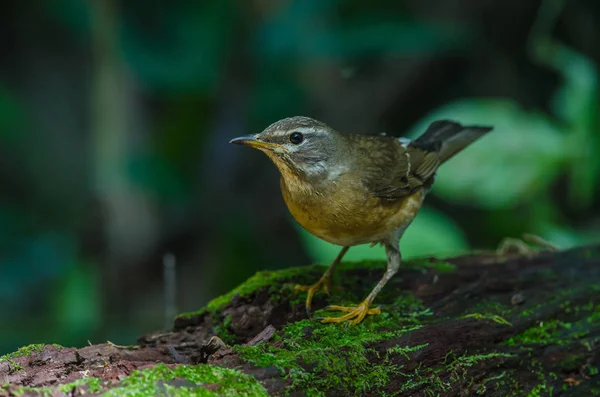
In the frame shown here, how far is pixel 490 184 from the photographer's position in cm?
560

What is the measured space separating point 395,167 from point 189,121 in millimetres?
3574

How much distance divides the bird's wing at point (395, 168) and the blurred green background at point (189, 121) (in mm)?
1874

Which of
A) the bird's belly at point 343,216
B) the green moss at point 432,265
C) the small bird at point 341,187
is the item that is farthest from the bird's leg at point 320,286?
the green moss at point 432,265

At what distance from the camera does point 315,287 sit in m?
4.17

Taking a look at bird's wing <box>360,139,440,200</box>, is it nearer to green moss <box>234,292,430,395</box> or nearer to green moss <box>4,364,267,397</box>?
green moss <box>234,292,430,395</box>

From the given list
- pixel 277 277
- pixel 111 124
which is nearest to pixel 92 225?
pixel 111 124

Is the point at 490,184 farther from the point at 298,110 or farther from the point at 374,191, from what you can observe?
the point at 298,110

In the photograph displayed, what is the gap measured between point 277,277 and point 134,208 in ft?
11.1

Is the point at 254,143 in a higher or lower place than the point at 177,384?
higher

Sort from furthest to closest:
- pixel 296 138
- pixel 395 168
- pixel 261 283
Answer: pixel 395 168, pixel 261 283, pixel 296 138

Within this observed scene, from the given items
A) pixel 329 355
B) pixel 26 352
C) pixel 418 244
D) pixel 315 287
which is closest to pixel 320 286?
pixel 315 287

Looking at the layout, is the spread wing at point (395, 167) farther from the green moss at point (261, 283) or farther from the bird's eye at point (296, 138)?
the green moss at point (261, 283)

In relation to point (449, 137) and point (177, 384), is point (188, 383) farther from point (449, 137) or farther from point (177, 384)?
point (449, 137)

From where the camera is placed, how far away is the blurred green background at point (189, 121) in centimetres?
699
